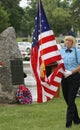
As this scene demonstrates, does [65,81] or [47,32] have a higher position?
[47,32]

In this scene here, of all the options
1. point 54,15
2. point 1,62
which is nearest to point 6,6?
point 54,15

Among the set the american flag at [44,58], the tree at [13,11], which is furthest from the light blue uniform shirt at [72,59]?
the tree at [13,11]

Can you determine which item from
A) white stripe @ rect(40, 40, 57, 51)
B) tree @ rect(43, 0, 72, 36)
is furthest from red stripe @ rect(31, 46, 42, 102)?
tree @ rect(43, 0, 72, 36)

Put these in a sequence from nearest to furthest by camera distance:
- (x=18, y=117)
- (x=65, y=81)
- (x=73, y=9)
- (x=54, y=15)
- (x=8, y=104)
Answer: (x=65, y=81)
(x=18, y=117)
(x=8, y=104)
(x=54, y=15)
(x=73, y=9)

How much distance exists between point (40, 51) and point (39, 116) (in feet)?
5.48

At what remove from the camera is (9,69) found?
40.7ft

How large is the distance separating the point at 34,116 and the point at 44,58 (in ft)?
5.28

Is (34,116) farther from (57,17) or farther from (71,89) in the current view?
(57,17)

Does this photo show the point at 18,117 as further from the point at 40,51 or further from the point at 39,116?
the point at 40,51

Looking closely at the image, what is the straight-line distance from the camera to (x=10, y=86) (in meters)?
12.4

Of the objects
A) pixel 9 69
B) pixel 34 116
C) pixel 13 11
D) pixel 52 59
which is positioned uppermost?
pixel 13 11

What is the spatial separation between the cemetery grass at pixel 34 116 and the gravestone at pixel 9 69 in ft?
1.25

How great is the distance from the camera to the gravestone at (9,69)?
12328mm

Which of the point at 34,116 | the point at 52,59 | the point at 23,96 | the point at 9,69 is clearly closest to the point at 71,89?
the point at 52,59
